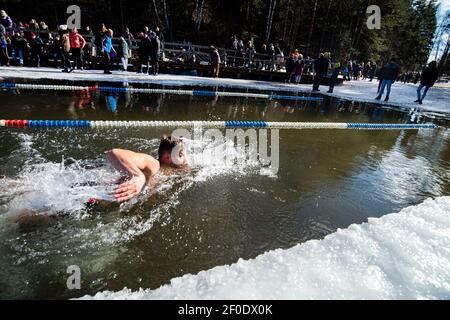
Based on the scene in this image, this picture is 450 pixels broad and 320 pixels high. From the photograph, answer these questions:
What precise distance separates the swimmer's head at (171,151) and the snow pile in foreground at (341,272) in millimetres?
1727

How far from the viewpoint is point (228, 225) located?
3.24 meters

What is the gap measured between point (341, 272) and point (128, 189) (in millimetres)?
2069

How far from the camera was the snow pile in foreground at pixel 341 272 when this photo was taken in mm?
2184

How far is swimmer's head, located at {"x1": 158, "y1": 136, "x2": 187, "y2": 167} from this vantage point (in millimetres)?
3793

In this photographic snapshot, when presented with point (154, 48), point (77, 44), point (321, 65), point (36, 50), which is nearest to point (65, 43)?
point (77, 44)

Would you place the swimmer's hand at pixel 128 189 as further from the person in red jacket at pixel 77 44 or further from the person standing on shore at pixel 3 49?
the person standing on shore at pixel 3 49

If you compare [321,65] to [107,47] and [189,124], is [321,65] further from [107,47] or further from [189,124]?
[189,124]

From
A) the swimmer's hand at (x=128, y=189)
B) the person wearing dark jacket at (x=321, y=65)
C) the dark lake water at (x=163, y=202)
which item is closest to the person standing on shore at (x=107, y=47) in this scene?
the dark lake water at (x=163, y=202)

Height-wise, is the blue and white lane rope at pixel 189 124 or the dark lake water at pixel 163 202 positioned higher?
the blue and white lane rope at pixel 189 124

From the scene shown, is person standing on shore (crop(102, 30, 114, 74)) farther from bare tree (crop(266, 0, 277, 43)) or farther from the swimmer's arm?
bare tree (crop(266, 0, 277, 43))

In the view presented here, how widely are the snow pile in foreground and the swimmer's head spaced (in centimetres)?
173

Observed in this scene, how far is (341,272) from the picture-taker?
2.48 metres

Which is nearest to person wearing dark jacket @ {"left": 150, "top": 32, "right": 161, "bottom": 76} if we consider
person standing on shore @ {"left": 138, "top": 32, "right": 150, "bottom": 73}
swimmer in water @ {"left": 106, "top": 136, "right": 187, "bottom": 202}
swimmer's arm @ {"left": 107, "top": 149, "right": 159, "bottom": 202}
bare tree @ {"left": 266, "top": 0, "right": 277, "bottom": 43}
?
person standing on shore @ {"left": 138, "top": 32, "right": 150, "bottom": 73}
